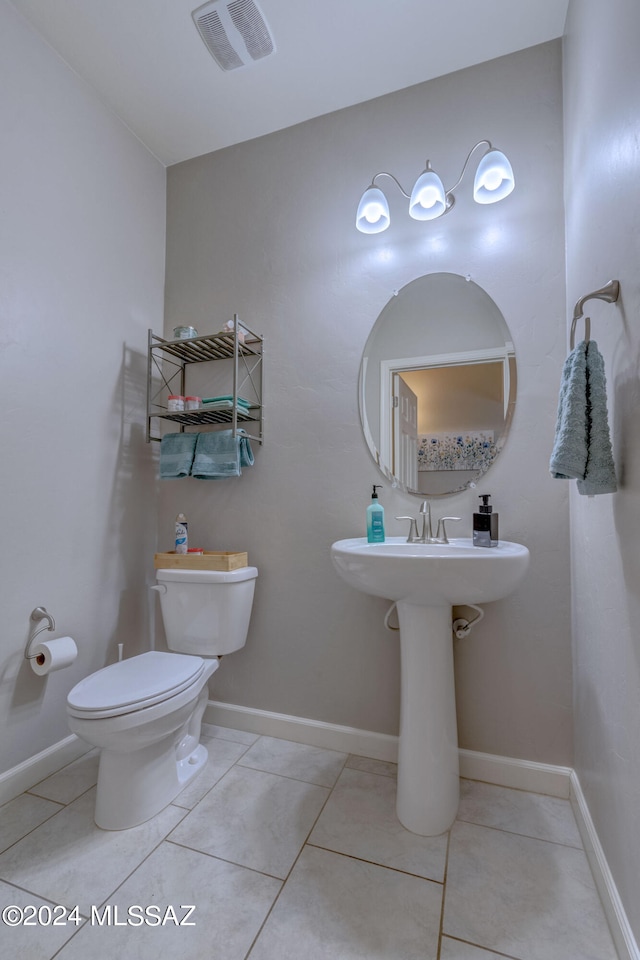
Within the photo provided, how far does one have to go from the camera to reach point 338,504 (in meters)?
A: 1.70

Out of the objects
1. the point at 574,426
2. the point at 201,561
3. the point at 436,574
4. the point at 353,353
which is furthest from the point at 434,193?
the point at 201,561

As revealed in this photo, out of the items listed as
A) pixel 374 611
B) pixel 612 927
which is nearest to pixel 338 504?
pixel 374 611

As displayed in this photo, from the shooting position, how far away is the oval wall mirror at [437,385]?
1521 millimetres

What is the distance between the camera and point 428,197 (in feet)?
4.92

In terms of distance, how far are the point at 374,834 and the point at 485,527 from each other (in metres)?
0.96

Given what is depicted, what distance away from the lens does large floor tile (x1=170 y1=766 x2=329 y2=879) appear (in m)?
1.18

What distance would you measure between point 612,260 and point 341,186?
3.96ft

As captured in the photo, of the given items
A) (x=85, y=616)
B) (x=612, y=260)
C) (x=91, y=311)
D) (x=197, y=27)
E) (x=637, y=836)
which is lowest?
(x=637, y=836)

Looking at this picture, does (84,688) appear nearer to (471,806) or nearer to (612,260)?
(471,806)

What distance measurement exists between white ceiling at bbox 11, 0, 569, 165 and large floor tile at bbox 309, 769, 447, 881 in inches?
102

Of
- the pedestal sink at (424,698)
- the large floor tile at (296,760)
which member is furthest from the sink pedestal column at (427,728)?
the large floor tile at (296,760)

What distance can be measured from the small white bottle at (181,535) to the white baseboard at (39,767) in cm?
78

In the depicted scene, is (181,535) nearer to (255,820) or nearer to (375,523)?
(375,523)

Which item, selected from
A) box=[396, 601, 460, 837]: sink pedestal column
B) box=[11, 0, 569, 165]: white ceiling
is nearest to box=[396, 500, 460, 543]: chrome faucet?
box=[396, 601, 460, 837]: sink pedestal column
